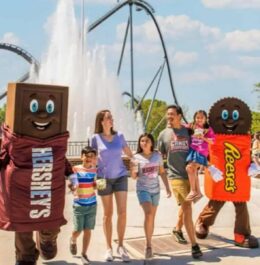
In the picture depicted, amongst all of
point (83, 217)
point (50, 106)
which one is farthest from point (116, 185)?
→ point (50, 106)

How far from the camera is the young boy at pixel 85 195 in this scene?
4.41m

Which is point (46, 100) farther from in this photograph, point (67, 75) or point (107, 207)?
point (67, 75)

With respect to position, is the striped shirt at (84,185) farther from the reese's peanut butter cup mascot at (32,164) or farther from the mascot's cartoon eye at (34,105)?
the mascot's cartoon eye at (34,105)

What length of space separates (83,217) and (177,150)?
1.18m

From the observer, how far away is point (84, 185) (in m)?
4.41

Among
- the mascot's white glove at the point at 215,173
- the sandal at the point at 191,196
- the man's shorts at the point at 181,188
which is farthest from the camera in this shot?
the mascot's white glove at the point at 215,173

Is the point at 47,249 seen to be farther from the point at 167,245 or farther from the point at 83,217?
the point at 167,245

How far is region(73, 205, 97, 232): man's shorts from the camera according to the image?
174 inches

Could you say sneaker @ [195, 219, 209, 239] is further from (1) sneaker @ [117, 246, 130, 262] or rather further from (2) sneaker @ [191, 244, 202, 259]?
(1) sneaker @ [117, 246, 130, 262]

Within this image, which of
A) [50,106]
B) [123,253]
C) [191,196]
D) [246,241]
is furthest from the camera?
[246,241]

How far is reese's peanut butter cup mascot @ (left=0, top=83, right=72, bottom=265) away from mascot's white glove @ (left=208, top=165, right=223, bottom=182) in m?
1.70

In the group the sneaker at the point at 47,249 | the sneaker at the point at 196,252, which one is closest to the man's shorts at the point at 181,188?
the sneaker at the point at 196,252

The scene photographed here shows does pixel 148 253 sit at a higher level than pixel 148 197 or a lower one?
lower

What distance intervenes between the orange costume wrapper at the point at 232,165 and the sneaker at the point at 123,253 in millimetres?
1289
